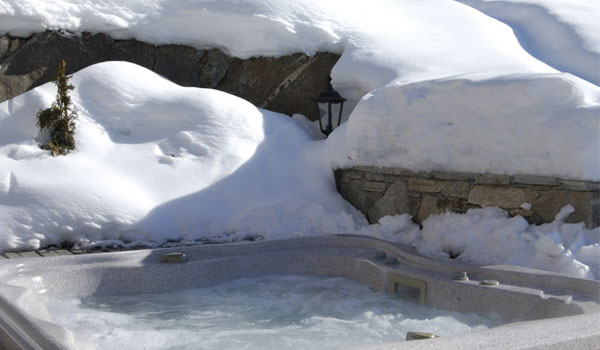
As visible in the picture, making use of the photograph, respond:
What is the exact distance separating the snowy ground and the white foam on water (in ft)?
2.36

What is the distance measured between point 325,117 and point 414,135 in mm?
1818

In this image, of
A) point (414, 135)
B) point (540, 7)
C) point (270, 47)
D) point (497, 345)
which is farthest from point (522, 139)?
point (540, 7)

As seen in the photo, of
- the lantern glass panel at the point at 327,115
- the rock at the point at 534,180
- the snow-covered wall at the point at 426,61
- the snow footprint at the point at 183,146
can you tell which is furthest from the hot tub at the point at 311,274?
the lantern glass panel at the point at 327,115

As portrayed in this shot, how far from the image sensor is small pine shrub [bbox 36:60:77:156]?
5848 millimetres

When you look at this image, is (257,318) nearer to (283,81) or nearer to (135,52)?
(283,81)

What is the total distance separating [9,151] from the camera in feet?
19.0

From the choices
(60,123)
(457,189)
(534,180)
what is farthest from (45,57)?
(534,180)

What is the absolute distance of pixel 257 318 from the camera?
3.95 m

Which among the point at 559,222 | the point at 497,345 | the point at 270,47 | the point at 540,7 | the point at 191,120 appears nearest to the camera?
the point at 497,345

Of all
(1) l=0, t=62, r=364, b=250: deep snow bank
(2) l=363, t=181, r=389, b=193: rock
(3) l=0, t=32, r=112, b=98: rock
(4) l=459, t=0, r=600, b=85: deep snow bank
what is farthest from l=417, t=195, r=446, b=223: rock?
(3) l=0, t=32, r=112, b=98: rock

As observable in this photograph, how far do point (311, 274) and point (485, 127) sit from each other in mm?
1457

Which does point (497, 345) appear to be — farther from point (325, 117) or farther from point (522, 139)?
point (325, 117)

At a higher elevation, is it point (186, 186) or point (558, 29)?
point (558, 29)

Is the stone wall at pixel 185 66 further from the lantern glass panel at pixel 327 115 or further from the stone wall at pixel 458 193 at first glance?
the stone wall at pixel 458 193
